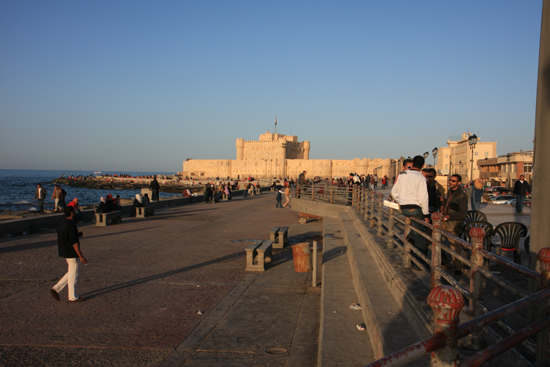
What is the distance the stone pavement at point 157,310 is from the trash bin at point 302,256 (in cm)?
13

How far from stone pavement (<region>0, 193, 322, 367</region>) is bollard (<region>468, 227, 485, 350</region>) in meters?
1.71

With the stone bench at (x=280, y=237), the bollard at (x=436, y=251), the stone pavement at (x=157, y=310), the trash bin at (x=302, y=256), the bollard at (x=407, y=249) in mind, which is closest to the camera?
the bollard at (x=436, y=251)

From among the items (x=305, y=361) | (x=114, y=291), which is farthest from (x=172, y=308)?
(x=305, y=361)

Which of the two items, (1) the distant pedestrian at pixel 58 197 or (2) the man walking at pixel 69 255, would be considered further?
(1) the distant pedestrian at pixel 58 197

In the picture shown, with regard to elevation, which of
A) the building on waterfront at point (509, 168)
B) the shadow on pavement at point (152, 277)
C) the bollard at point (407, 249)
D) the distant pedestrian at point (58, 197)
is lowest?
the shadow on pavement at point (152, 277)

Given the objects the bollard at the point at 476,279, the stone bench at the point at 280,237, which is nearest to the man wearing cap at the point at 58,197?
the stone bench at the point at 280,237

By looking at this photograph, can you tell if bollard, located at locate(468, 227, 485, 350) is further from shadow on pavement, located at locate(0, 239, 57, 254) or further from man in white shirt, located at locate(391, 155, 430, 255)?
shadow on pavement, located at locate(0, 239, 57, 254)

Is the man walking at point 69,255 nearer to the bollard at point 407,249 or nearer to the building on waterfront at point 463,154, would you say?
the bollard at point 407,249

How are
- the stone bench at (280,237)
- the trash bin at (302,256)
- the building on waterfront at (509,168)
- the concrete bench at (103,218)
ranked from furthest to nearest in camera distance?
the building on waterfront at (509,168) < the concrete bench at (103,218) < the stone bench at (280,237) < the trash bin at (302,256)

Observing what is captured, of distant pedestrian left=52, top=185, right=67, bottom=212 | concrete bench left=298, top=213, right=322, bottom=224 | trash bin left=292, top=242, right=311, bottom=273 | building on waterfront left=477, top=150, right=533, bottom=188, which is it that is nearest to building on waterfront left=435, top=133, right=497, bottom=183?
building on waterfront left=477, top=150, right=533, bottom=188

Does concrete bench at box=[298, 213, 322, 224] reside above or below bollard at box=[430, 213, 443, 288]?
below

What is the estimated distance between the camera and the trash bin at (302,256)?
25.3ft

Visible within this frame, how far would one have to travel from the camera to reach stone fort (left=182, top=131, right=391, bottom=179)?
Answer: 95250 mm

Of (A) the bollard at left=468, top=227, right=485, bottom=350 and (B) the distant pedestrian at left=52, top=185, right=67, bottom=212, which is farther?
(B) the distant pedestrian at left=52, top=185, right=67, bottom=212
